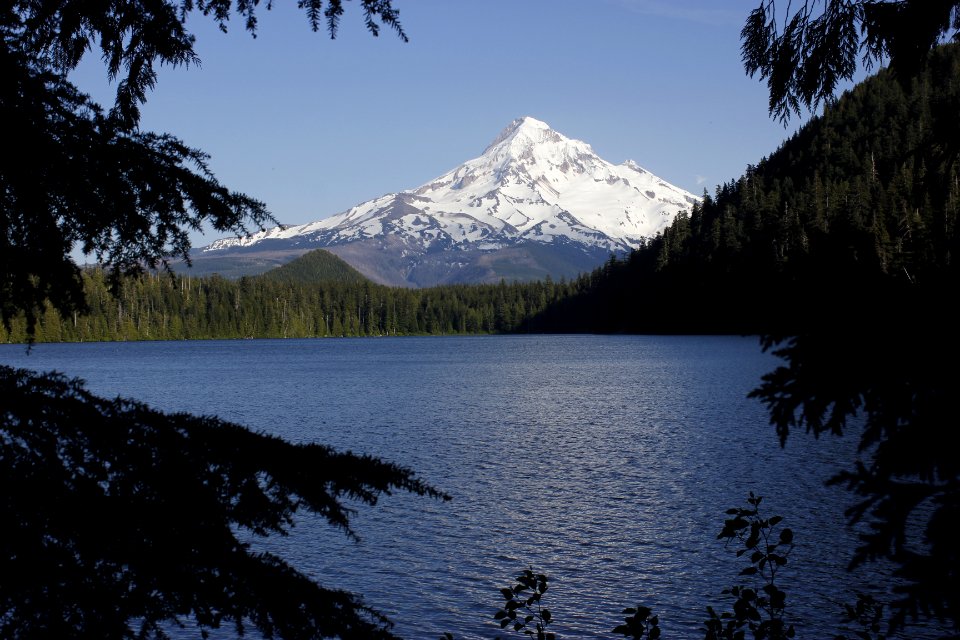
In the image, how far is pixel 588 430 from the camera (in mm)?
41031

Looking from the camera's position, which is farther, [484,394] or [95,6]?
[484,394]

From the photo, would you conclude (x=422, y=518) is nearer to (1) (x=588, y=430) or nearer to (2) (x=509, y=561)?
(2) (x=509, y=561)

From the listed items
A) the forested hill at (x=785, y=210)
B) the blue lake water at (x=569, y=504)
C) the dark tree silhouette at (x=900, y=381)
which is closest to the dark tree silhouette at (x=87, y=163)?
the dark tree silhouette at (x=900, y=381)

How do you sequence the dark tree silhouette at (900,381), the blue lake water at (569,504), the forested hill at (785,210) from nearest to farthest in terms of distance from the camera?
the dark tree silhouette at (900,381) → the blue lake water at (569,504) → the forested hill at (785,210)

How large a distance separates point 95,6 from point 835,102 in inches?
198

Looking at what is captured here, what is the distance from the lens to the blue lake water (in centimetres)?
1683

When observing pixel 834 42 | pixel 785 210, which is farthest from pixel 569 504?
pixel 785 210

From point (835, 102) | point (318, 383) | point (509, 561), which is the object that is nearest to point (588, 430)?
point (509, 561)

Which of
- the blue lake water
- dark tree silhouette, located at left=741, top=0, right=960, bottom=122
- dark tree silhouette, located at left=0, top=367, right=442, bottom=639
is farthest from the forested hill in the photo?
dark tree silhouette, located at left=0, top=367, right=442, bottom=639

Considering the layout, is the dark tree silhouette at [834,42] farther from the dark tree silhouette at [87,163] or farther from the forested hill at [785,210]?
the forested hill at [785,210]

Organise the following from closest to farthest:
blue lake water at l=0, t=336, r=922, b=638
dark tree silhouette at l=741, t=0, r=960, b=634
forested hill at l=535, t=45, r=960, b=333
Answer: dark tree silhouette at l=741, t=0, r=960, b=634
blue lake water at l=0, t=336, r=922, b=638
forested hill at l=535, t=45, r=960, b=333

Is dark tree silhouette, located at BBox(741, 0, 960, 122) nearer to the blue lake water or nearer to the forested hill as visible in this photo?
the blue lake water

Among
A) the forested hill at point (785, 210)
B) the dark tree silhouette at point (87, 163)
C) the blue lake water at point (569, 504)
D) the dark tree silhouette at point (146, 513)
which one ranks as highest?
the forested hill at point (785, 210)

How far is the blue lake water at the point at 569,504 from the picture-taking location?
55.2ft
